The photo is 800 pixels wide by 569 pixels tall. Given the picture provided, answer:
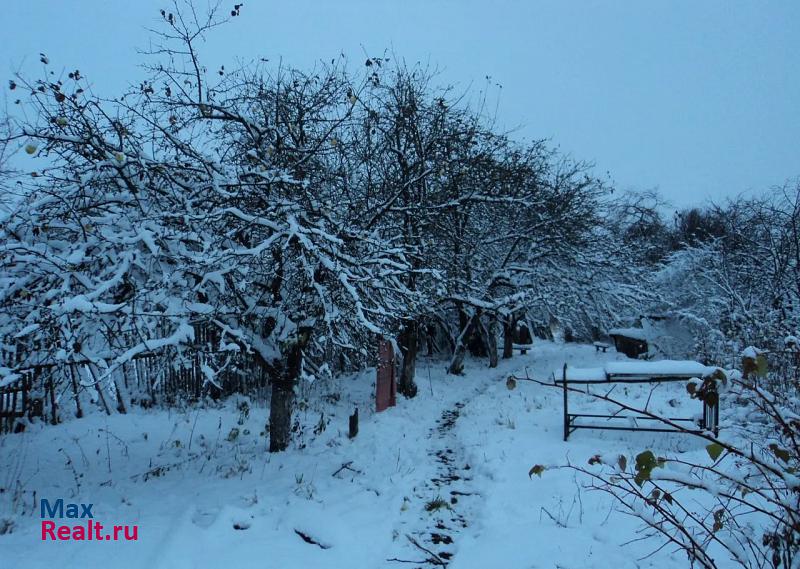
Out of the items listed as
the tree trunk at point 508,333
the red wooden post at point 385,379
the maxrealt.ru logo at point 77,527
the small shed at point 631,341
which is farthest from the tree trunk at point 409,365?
the small shed at point 631,341

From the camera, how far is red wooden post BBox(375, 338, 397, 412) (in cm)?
1038

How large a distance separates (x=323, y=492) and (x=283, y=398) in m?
1.82

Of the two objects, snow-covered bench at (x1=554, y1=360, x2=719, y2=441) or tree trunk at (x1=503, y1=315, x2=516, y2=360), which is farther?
tree trunk at (x1=503, y1=315, x2=516, y2=360)

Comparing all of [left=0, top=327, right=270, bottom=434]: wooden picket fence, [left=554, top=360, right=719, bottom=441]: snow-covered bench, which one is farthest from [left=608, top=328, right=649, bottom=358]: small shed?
[left=0, top=327, right=270, bottom=434]: wooden picket fence

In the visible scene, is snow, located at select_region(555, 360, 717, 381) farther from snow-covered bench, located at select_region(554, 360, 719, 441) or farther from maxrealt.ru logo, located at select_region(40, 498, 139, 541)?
maxrealt.ru logo, located at select_region(40, 498, 139, 541)

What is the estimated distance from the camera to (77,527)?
4645 millimetres

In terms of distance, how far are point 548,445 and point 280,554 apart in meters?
4.84

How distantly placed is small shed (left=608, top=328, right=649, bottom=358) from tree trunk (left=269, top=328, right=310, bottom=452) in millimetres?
16865

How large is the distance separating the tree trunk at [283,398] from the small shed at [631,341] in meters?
16.9

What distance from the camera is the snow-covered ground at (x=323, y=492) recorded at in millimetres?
4332

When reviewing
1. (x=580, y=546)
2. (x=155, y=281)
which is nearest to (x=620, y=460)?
(x=580, y=546)

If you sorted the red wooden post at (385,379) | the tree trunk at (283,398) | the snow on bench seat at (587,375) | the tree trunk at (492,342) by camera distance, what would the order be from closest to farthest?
the tree trunk at (283,398) → the snow on bench seat at (587,375) → the red wooden post at (385,379) → the tree trunk at (492,342)

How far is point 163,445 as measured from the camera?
293 inches

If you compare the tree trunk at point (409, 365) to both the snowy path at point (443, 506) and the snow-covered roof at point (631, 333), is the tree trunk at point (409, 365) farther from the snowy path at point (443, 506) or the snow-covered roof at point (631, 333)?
the snow-covered roof at point (631, 333)
